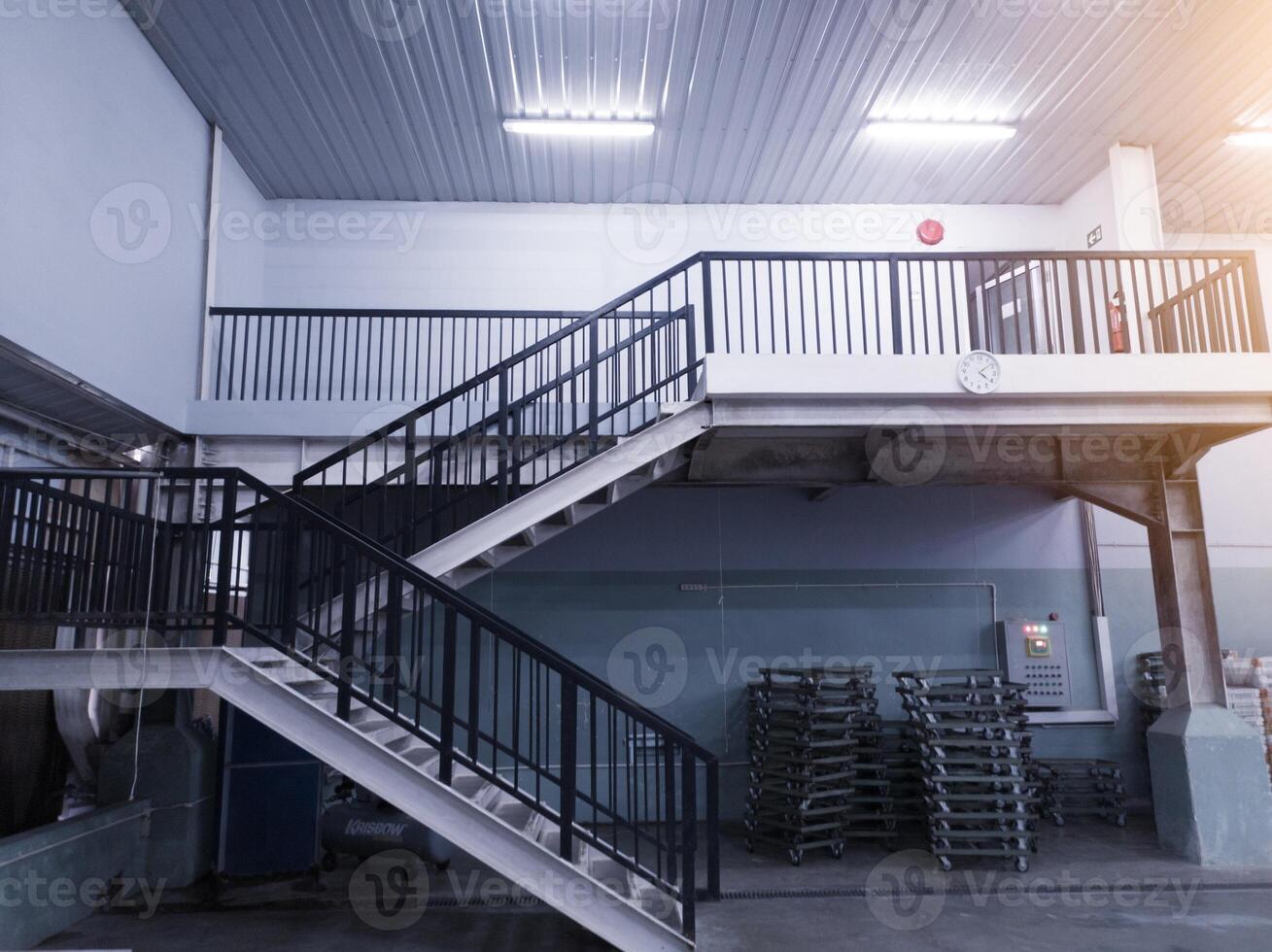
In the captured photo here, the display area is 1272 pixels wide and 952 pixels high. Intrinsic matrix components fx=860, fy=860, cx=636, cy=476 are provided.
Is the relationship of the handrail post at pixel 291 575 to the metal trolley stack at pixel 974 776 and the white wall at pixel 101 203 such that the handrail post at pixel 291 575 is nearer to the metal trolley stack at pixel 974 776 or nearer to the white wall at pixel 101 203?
the white wall at pixel 101 203

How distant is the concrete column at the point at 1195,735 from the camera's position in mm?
7707

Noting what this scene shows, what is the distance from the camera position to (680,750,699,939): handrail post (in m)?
5.04

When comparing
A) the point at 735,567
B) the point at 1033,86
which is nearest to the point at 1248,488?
the point at 1033,86

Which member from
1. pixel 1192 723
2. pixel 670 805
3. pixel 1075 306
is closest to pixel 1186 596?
pixel 1192 723

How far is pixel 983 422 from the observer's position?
24.0 feet

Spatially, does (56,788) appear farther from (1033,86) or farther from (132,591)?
(1033,86)

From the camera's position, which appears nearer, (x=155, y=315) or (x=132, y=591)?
(x=132, y=591)

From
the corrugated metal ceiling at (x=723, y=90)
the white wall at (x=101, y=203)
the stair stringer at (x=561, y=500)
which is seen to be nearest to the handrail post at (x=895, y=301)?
the stair stringer at (x=561, y=500)

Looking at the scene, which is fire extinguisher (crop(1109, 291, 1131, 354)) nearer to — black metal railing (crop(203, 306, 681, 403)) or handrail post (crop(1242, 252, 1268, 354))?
handrail post (crop(1242, 252, 1268, 354))

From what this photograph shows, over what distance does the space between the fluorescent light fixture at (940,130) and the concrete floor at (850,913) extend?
7.63 meters

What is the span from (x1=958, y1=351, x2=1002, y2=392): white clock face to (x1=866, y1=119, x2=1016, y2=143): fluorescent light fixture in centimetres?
384

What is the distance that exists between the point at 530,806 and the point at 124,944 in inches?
124

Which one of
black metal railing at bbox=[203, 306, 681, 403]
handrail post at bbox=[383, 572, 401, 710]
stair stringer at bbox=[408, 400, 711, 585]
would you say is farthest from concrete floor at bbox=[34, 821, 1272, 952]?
black metal railing at bbox=[203, 306, 681, 403]

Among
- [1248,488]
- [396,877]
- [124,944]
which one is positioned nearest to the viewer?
[124,944]
